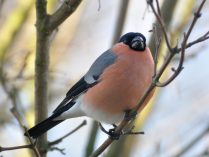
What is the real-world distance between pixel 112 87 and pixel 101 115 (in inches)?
6.8

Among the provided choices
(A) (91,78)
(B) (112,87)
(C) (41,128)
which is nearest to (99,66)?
(A) (91,78)

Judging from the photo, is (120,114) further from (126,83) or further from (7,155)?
(7,155)

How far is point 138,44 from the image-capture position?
9.23ft

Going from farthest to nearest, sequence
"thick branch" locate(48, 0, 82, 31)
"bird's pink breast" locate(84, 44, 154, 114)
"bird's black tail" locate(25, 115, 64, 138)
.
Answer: "bird's black tail" locate(25, 115, 64, 138) < "bird's pink breast" locate(84, 44, 154, 114) < "thick branch" locate(48, 0, 82, 31)

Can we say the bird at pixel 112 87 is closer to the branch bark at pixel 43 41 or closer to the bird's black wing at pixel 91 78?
the bird's black wing at pixel 91 78

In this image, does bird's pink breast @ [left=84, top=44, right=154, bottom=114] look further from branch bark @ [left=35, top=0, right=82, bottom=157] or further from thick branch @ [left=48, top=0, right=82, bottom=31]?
thick branch @ [left=48, top=0, right=82, bottom=31]

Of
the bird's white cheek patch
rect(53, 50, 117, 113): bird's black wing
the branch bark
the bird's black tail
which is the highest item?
the branch bark

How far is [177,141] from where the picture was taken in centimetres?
438

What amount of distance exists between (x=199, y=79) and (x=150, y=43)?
1520mm

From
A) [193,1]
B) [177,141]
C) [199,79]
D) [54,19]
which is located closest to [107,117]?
[54,19]

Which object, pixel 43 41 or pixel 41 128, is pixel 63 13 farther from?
pixel 41 128

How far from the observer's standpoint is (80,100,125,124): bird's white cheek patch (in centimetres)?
274

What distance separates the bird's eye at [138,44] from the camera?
280cm

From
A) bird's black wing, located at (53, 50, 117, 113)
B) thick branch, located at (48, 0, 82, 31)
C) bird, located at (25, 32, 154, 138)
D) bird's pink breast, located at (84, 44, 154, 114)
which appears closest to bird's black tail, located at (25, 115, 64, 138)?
bird, located at (25, 32, 154, 138)
